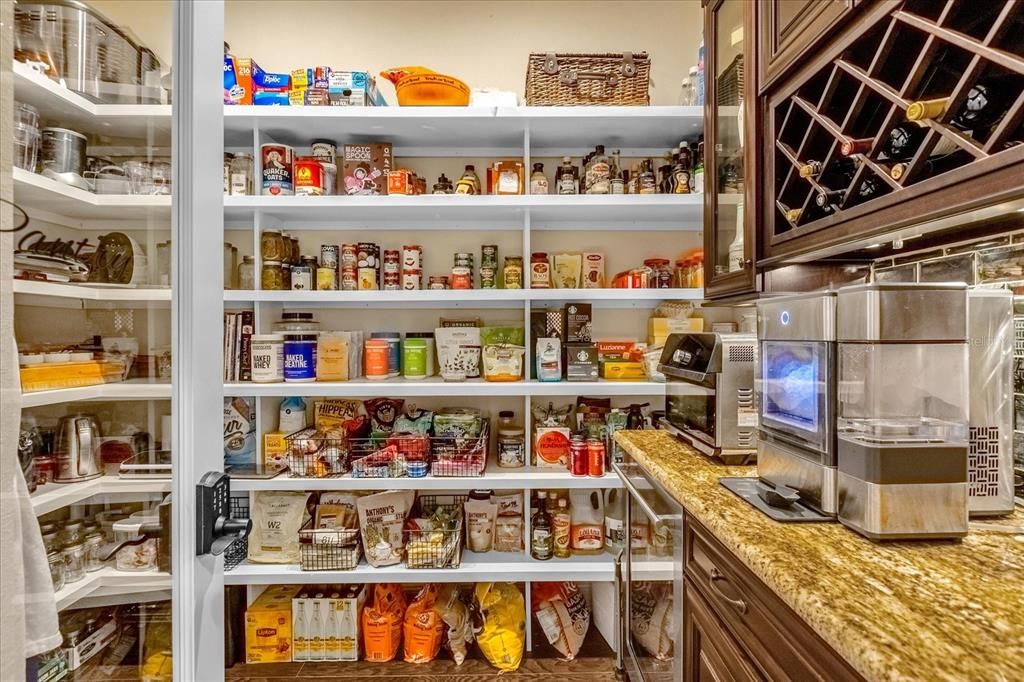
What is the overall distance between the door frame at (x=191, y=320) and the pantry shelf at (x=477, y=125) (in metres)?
1.31

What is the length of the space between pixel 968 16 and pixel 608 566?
2006mm

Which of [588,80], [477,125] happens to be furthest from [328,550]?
[588,80]

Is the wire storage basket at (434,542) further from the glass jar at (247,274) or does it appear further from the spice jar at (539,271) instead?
the glass jar at (247,274)

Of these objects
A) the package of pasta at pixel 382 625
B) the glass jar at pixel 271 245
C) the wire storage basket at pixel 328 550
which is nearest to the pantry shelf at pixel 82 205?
the glass jar at pixel 271 245

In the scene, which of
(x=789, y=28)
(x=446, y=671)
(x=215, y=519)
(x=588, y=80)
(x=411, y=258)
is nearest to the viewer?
(x=215, y=519)

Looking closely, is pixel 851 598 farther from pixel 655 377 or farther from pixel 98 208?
pixel 655 377

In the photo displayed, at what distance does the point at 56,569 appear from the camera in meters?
0.62

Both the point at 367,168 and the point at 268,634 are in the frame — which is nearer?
the point at 268,634

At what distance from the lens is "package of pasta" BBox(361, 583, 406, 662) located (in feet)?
6.94

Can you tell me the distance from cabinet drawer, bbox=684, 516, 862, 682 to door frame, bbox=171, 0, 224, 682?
3.35ft

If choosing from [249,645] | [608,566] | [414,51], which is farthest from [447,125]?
[249,645]

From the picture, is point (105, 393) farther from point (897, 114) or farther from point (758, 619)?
point (897, 114)

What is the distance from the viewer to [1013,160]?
30.4 inches

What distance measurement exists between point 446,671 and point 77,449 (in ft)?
6.17
